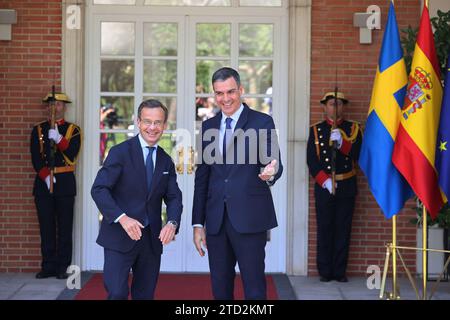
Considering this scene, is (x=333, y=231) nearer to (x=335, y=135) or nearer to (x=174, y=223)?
(x=335, y=135)

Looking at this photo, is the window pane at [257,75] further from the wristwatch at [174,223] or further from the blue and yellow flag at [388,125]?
the wristwatch at [174,223]

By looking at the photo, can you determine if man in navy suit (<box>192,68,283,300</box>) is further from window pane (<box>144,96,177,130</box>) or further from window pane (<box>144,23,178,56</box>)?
window pane (<box>144,23,178,56</box>)

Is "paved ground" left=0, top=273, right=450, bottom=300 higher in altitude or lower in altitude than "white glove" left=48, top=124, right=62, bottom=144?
lower

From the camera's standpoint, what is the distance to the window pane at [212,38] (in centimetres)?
829

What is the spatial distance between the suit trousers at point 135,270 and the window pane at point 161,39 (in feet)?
12.5

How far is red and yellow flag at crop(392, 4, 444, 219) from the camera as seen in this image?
623cm

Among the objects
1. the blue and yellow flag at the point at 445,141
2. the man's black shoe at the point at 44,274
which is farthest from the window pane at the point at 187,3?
the man's black shoe at the point at 44,274

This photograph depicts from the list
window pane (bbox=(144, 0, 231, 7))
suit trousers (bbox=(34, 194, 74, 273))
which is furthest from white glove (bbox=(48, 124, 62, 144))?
window pane (bbox=(144, 0, 231, 7))

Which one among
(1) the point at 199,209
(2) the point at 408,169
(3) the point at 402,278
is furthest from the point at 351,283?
(1) the point at 199,209

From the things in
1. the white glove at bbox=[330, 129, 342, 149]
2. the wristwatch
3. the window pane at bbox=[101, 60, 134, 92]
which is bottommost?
the wristwatch

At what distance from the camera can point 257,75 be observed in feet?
27.3

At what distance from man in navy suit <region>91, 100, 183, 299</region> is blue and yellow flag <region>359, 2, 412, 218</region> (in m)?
2.13

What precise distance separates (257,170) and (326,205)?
2980mm

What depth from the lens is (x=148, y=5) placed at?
8.27m
